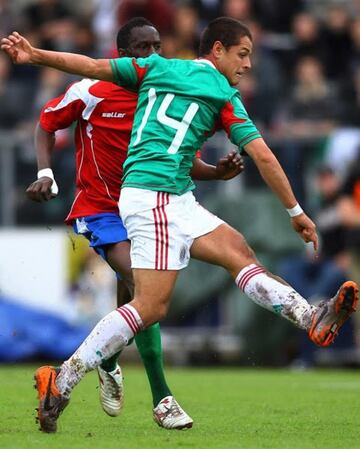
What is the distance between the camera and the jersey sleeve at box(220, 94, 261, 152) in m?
7.64

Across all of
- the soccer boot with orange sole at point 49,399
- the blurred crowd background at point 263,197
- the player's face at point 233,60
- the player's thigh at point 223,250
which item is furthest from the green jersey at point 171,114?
the blurred crowd background at point 263,197

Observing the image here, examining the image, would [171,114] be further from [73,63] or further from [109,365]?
[109,365]

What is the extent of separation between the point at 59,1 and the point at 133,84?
11833mm

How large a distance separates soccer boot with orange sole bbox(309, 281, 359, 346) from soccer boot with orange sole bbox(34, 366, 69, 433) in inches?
56.9

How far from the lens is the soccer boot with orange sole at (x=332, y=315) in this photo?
7.37 metres

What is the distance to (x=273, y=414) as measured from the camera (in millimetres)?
9141

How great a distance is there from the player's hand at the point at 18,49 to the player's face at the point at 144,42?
1253mm

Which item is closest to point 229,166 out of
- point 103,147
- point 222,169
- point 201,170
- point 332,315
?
point 222,169

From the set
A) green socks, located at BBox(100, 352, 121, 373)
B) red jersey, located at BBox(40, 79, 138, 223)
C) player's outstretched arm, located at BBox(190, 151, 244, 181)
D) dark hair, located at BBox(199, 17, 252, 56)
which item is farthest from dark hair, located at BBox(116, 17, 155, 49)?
green socks, located at BBox(100, 352, 121, 373)

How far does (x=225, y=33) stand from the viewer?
311 inches

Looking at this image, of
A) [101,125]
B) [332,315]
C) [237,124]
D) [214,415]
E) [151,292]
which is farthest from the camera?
[214,415]

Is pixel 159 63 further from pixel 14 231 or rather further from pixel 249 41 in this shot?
pixel 14 231

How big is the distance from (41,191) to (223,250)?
114cm

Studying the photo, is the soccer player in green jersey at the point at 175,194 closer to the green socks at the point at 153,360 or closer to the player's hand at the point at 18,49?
the player's hand at the point at 18,49
